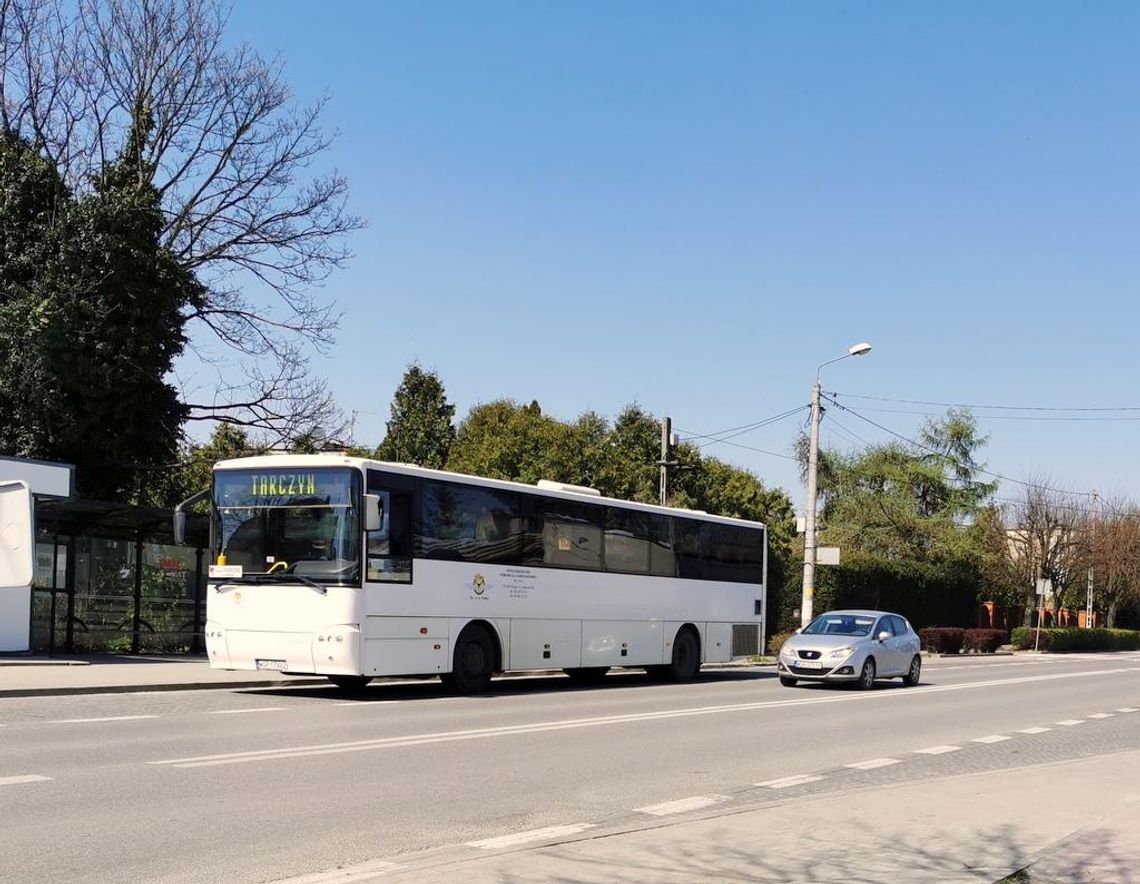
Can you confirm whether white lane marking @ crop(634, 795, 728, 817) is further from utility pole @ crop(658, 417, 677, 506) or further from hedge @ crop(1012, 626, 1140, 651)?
hedge @ crop(1012, 626, 1140, 651)

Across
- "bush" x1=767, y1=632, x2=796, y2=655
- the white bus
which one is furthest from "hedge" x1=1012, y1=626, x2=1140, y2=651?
the white bus

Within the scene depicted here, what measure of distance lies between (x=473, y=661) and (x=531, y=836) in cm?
1193

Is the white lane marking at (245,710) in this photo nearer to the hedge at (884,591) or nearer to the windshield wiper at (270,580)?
the windshield wiper at (270,580)

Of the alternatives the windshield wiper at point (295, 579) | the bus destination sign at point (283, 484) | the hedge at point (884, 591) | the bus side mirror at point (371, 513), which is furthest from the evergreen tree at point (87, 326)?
the hedge at point (884, 591)

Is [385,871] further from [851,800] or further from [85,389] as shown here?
[85,389]

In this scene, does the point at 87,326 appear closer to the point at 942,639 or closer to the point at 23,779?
the point at 23,779

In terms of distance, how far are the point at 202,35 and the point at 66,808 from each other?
33771mm

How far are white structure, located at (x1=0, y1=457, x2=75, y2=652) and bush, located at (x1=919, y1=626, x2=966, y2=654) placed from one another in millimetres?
32786

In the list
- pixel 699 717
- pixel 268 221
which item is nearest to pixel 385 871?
pixel 699 717

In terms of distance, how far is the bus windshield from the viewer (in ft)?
59.7

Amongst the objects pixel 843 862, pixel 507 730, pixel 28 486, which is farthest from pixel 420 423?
pixel 843 862

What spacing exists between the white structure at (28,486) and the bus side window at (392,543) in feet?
22.8

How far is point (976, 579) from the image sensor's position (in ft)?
194

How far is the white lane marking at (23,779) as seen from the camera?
32.6 feet
